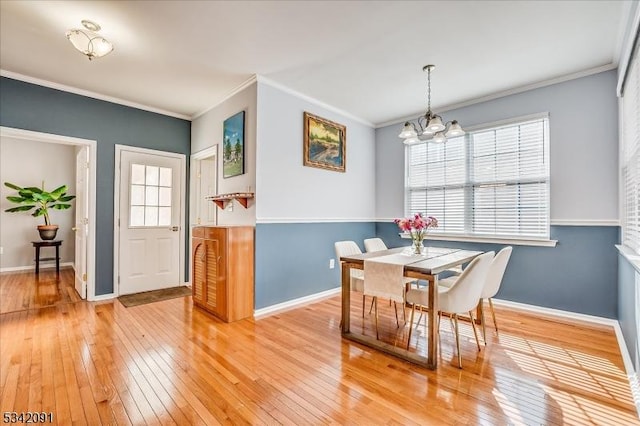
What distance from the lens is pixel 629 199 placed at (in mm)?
2578

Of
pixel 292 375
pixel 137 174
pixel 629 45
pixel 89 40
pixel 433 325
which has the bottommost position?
pixel 292 375

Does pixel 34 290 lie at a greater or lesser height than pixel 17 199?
lesser

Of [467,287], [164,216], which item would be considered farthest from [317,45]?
[164,216]

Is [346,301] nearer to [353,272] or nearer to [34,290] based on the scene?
[353,272]

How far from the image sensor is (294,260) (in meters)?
3.79

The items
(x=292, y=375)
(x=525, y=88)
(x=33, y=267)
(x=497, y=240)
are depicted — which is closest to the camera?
(x=292, y=375)

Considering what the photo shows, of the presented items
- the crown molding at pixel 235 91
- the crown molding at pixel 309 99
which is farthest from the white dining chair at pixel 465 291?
the crown molding at pixel 235 91

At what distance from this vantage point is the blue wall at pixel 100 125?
3365 millimetres

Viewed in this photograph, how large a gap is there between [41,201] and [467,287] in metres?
7.38

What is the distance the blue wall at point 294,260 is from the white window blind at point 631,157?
3068 millimetres

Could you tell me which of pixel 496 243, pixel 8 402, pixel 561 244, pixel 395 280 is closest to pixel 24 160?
pixel 8 402

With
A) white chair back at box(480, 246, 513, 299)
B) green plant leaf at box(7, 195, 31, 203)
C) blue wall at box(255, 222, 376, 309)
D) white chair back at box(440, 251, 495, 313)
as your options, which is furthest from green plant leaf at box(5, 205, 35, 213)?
white chair back at box(480, 246, 513, 299)

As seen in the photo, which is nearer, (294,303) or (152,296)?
(294,303)

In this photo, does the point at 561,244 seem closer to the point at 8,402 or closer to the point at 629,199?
the point at 629,199
